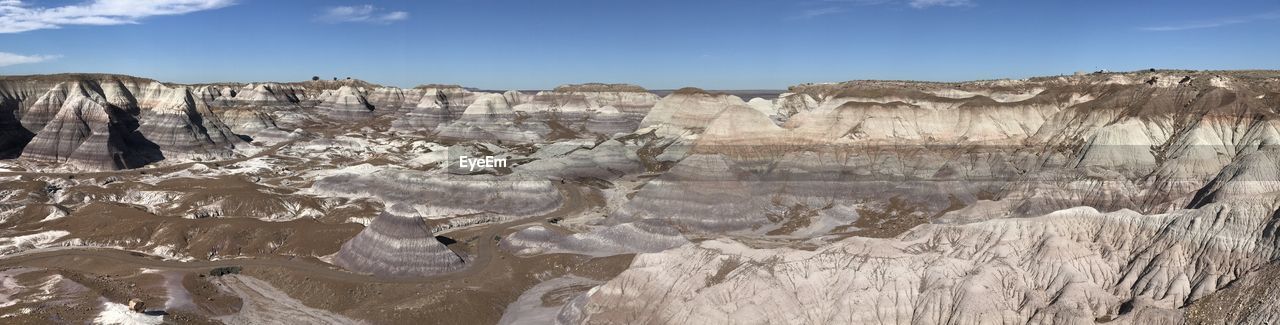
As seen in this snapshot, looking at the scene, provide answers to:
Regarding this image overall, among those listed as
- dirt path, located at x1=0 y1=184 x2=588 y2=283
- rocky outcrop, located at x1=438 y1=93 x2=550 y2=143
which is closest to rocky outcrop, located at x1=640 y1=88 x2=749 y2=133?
rocky outcrop, located at x1=438 y1=93 x2=550 y2=143

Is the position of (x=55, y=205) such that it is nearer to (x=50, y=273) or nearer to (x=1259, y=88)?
(x=50, y=273)

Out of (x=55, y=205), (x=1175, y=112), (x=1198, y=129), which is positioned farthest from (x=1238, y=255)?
(x=55, y=205)

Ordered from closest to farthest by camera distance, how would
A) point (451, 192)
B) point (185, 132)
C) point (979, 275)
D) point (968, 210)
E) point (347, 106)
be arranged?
point (979, 275) → point (968, 210) → point (451, 192) → point (185, 132) → point (347, 106)

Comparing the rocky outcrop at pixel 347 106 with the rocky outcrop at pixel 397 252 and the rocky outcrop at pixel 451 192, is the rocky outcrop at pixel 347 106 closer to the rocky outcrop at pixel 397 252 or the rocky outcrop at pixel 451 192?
the rocky outcrop at pixel 451 192

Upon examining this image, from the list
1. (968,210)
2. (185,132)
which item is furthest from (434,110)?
(968,210)

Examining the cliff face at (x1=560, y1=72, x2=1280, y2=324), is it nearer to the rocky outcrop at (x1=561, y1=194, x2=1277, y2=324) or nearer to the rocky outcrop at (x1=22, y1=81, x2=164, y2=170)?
the rocky outcrop at (x1=561, y1=194, x2=1277, y2=324)

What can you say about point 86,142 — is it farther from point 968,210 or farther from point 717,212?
point 968,210

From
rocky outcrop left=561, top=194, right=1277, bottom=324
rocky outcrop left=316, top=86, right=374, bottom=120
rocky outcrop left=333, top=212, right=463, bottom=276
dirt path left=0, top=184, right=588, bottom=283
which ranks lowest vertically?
dirt path left=0, top=184, right=588, bottom=283
